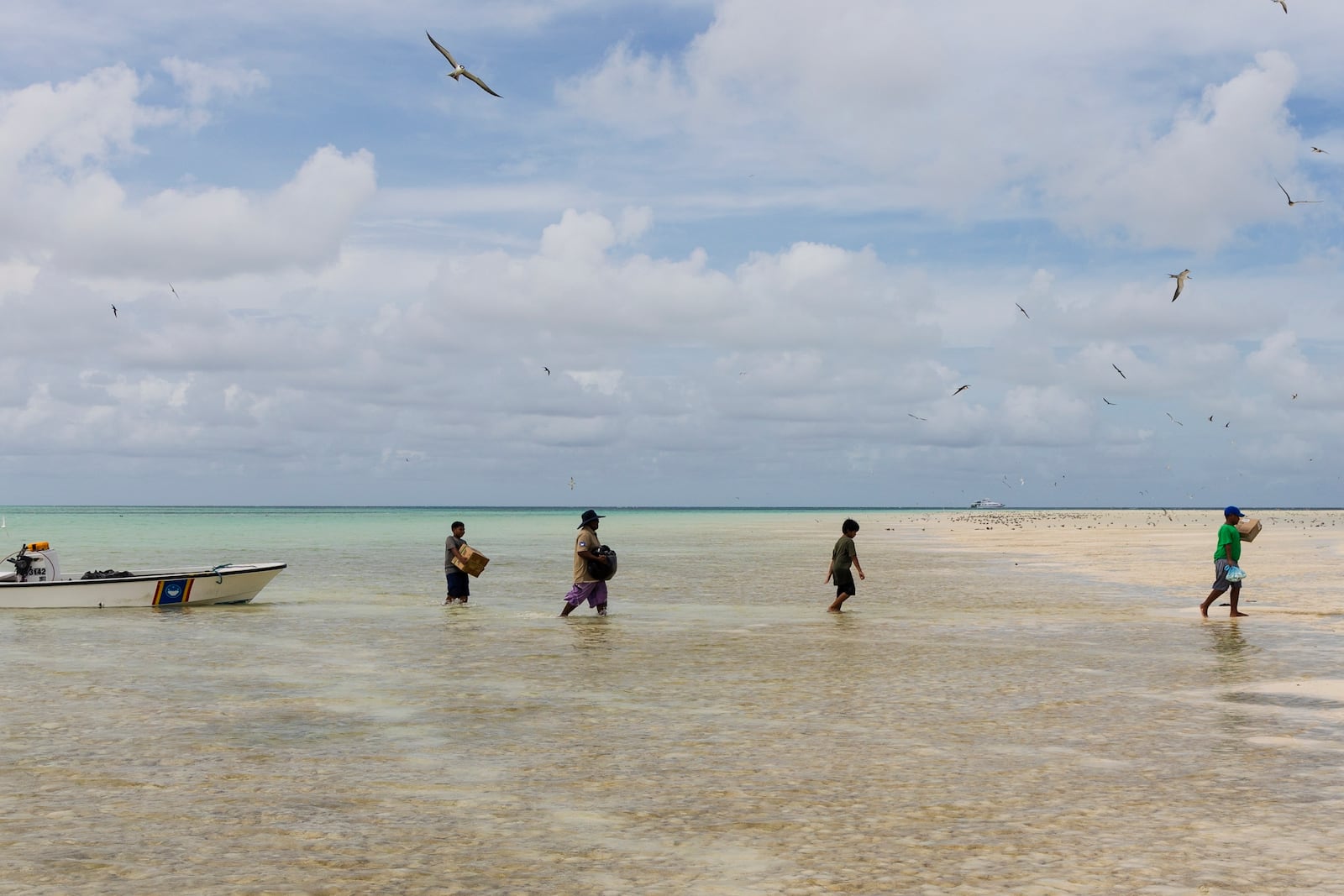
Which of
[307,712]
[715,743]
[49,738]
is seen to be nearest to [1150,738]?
[715,743]

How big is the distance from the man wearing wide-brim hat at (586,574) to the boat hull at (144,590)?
30.0 ft

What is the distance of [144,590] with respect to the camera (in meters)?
26.9

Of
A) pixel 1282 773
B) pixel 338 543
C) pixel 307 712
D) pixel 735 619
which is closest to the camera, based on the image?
pixel 1282 773

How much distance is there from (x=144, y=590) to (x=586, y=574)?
11222 mm

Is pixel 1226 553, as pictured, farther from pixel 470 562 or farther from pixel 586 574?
pixel 470 562

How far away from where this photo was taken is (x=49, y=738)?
38.6 ft

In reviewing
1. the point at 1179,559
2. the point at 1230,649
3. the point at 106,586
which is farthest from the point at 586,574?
the point at 1179,559

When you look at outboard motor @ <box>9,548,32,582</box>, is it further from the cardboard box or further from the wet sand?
the wet sand

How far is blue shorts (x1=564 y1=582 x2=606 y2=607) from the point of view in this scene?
24062 mm

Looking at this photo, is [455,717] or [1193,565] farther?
[1193,565]

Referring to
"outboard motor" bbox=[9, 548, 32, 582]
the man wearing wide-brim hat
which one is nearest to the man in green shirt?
the man wearing wide-brim hat

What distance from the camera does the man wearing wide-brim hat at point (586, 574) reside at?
2338 centimetres

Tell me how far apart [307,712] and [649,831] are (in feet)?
21.5

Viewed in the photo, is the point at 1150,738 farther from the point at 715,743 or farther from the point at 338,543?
the point at 338,543
